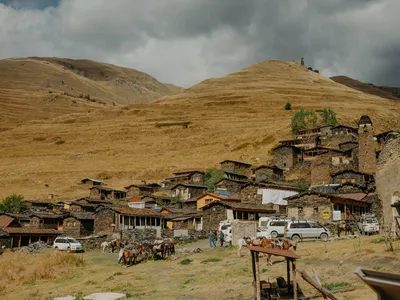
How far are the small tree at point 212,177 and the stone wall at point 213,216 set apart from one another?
22.8 meters

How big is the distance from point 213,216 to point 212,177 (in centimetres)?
2828

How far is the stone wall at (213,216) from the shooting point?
47781 millimetres

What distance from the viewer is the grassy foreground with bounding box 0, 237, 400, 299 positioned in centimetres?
2013

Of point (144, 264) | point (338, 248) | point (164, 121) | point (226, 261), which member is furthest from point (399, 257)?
point (164, 121)

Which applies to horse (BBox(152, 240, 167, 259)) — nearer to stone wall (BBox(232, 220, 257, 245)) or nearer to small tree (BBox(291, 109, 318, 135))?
stone wall (BBox(232, 220, 257, 245))

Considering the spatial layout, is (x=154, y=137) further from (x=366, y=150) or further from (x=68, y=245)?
(x=68, y=245)

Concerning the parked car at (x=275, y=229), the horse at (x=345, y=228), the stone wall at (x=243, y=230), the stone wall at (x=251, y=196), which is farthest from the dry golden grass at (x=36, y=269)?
the stone wall at (x=251, y=196)

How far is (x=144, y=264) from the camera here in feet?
101

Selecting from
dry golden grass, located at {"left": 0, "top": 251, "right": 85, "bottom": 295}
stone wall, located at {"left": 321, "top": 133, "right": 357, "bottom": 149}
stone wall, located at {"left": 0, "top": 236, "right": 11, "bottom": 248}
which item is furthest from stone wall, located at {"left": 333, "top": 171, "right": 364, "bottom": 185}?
stone wall, located at {"left": 0, "top": 236, "right": 11, "bottom": 248}

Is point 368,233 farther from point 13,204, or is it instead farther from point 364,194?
point 13,204

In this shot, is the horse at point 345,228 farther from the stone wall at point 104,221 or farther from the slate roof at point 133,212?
the stone wall at point 104,221

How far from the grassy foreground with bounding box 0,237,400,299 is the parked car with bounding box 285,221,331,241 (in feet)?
8.02

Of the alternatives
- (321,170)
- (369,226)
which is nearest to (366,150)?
(321,170)

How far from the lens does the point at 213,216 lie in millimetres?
48469
